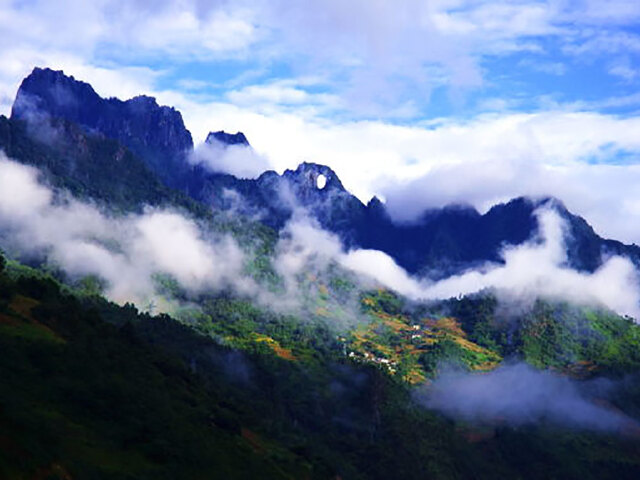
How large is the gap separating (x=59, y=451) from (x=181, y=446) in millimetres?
22797

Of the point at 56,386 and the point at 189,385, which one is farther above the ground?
the point at 189,385

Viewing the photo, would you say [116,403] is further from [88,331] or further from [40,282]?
[40,282]

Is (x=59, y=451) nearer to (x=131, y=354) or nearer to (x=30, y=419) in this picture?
(x=30, y=419)

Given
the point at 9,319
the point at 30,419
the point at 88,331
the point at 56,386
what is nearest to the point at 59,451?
the point at 30,419

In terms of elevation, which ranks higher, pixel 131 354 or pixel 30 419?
pixel 131 354

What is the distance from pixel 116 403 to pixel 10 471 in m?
34.4

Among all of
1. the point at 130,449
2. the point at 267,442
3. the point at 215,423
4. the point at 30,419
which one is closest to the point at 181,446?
the point at 130,449

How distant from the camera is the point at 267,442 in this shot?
489ft

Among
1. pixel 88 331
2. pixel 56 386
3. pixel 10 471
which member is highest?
pixel 88 331

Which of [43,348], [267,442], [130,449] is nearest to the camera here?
[130,449]

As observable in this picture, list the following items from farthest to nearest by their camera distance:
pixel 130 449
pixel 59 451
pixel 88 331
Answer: pixel 88 331
pixel 130 449
pixel 59 451

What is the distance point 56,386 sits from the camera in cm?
9275

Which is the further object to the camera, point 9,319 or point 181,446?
point 9,319

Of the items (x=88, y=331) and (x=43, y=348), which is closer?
(x=43, y=348)
